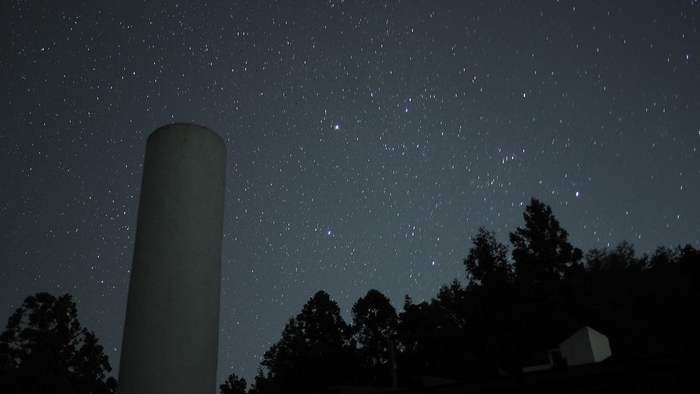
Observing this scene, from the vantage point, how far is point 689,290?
4375cm

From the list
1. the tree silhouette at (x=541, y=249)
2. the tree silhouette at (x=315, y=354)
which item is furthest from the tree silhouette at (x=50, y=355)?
the tree silhouette at (x=541, y=249)

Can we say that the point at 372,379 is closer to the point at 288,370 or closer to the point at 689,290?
the point at 288,370

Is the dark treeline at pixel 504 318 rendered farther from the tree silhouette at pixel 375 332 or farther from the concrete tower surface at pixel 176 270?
the concrete tower surface at pixel 176 270

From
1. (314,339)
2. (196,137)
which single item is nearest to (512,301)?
(314,339)

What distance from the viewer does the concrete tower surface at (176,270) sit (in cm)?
362

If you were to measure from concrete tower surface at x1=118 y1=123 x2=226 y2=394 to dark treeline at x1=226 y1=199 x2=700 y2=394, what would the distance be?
31.3m

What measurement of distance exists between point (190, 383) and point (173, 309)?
50cm

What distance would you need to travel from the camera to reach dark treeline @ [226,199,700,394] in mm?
37750

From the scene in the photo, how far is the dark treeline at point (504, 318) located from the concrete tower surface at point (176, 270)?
31.3 meters

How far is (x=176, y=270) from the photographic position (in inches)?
149

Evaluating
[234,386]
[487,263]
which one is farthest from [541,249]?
[234,386]

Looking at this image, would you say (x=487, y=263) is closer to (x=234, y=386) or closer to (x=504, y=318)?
(x=504, y=318)

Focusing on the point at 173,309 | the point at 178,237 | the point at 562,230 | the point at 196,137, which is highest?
the point at 562,230

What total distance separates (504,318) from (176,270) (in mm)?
38995
